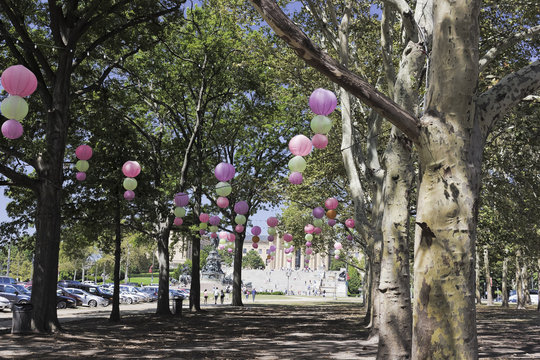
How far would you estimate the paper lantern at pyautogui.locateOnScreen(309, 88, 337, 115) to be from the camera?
10.8 m

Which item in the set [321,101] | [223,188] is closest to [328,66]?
[321,101]

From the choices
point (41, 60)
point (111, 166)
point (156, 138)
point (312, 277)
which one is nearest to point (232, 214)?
point (156, 138)

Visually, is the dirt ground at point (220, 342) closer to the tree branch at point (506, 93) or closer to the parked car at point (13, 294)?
the tree branch at point (506, 93)

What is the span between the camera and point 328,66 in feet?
14.9

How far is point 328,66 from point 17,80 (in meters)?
7.96

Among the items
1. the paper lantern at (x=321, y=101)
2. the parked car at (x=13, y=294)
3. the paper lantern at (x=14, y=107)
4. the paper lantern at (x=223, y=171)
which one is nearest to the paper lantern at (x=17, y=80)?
the paper lantern at (x=14, y=107)

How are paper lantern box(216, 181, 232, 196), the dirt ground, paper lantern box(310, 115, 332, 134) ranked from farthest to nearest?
1. paper lantern box(216, 181, 232, 196)
2. the dirt ground
3. paper lantern box(310, 115, 332, 134)

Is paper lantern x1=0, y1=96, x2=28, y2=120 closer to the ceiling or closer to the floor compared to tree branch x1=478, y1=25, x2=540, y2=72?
closer to the floor

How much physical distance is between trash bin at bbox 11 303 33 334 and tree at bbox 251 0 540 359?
14062 mm

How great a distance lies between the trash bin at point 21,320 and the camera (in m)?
15.1

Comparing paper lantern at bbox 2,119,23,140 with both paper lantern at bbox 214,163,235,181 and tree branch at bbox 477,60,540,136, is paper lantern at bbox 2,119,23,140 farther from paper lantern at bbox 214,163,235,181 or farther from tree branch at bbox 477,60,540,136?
tree branch at bbox 477,60,540,136

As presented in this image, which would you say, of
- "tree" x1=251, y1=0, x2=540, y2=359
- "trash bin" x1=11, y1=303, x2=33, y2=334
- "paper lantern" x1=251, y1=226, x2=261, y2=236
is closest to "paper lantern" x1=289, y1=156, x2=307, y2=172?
"trash bin" x1=11, y1=303, x2=33, y2=334

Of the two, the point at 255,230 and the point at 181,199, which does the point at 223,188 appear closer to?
the point at 181,199

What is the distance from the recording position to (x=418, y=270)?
15.2ft
